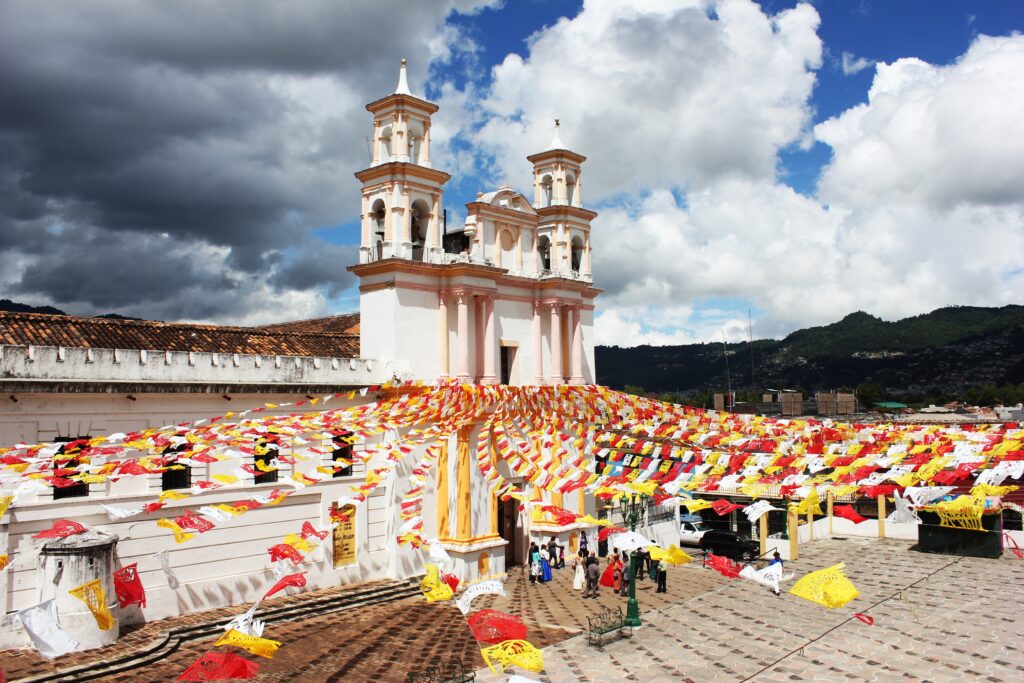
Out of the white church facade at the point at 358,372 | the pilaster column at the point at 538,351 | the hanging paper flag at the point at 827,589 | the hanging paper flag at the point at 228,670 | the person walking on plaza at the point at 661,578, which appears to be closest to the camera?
the hanging paper flag at the point at 827,589

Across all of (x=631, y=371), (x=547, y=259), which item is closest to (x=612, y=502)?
(x=547, y=259)

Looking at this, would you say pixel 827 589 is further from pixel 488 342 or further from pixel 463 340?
pixel 488 342

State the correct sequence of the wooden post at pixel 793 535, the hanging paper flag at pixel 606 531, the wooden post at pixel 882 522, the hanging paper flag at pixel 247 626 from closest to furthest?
the hanging paper flag at pixel 247 626
the hanging paper flag at pixel 606 531
the wooden post at pixel 793 535
the wooden post at pixel 882 522

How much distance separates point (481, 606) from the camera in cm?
1923

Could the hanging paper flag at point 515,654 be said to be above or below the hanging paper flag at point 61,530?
below

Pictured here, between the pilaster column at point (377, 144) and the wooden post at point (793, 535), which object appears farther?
the wooden post at point (793, 535)

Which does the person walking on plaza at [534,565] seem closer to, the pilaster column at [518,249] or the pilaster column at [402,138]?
the pilaster column at [518,249]

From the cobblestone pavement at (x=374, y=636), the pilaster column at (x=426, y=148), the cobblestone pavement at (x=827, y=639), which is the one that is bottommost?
the cobblestone pavement at (x=827, y=639)

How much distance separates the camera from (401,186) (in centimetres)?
2230

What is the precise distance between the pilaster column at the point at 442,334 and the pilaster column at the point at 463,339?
43 cm

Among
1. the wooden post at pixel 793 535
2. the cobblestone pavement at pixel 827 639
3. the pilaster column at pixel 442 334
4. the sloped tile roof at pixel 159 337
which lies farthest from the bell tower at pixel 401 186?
the wooden post at pixel 793 535

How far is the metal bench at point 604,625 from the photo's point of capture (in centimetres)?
1589

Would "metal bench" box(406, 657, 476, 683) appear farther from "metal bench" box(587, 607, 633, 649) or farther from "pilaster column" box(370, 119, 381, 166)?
"pilaster column" box(370, 119, 381, 166)

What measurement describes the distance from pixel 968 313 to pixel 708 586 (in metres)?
120
